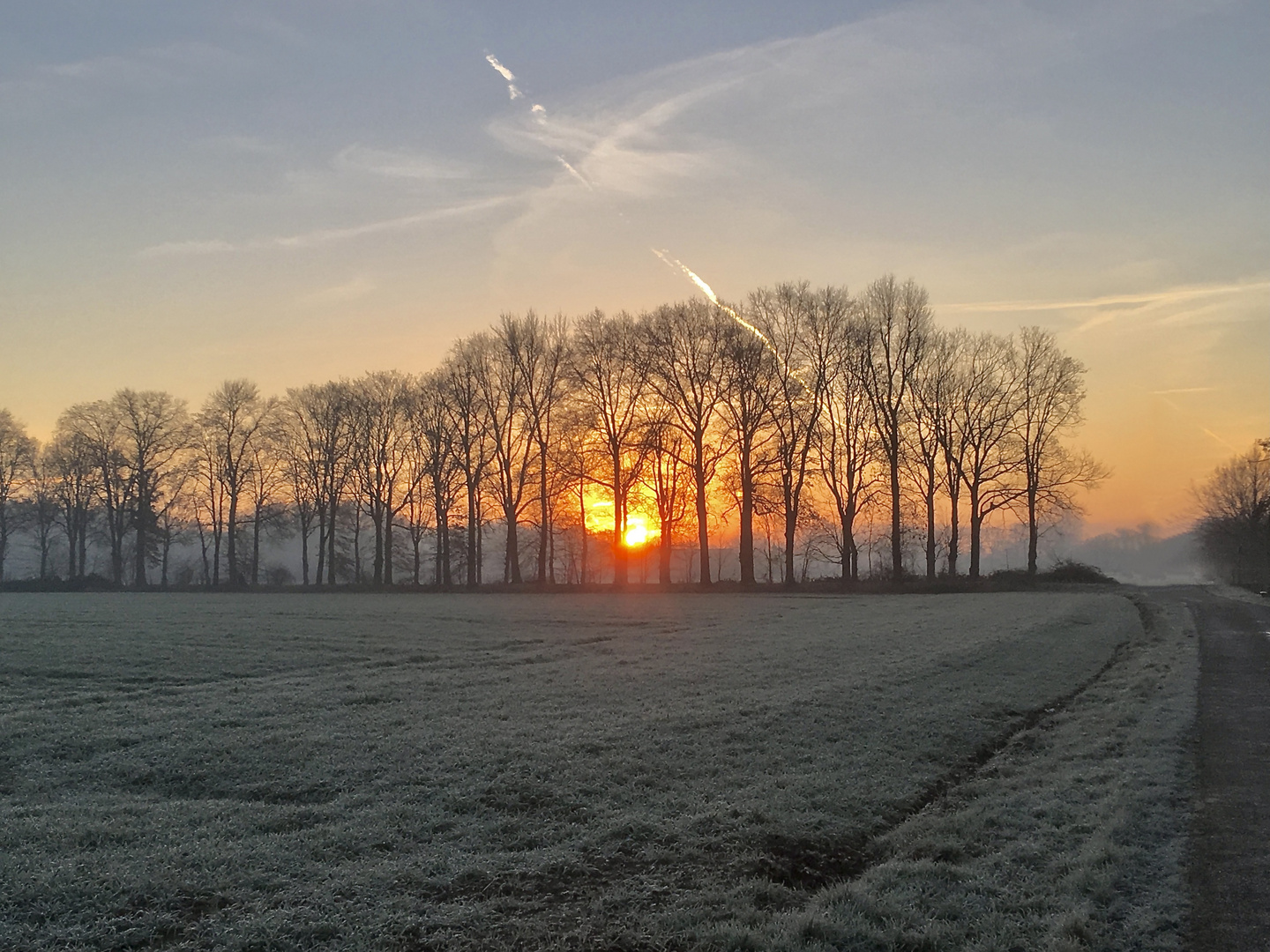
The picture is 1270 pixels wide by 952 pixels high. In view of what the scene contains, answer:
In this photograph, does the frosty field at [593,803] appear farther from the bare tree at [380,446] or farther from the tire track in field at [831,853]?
the bare tree at [380,446]

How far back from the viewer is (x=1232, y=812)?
9242 millimetres

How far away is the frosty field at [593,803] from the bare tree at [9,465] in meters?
80.1

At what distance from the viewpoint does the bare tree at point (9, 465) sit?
83312 mm

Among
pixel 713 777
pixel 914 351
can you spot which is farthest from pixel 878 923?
pixel 914 351

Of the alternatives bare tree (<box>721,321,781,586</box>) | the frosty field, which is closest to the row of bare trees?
bare tree (<box>721,321,781,586</box>)

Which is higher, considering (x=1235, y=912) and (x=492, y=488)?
(x=492, y=488)

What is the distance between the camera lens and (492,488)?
72812mm

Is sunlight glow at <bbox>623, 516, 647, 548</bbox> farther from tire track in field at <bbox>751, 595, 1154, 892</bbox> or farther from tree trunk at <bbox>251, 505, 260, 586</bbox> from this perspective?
tire track in field at <bbox>751, 595, 1154, 892</bbox>

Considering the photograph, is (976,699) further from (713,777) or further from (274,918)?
(274,918)

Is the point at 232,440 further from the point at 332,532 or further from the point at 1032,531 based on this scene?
the point at 1032,531

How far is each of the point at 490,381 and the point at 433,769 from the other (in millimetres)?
62630

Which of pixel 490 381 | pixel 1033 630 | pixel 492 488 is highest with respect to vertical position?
pixel 490 381

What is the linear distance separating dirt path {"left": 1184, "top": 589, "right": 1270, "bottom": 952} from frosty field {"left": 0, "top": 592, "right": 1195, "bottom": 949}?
0.80ft

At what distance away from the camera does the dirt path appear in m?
6.45
